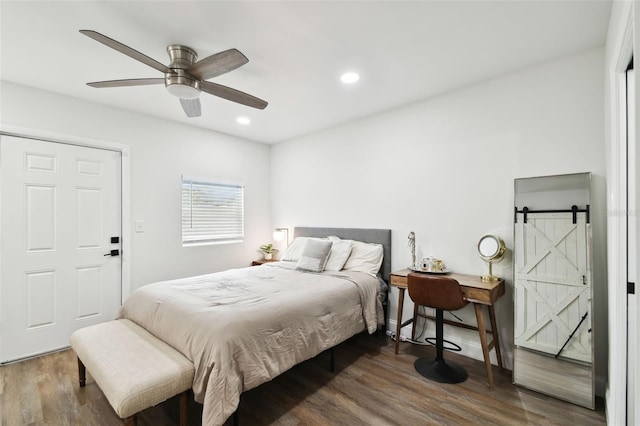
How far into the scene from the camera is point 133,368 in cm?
168

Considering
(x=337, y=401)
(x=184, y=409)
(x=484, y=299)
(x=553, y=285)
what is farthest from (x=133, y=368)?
(x=553, y=285)

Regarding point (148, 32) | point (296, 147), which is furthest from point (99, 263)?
point (296, 147)

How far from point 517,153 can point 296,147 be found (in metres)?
3.01

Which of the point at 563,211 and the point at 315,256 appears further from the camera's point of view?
the point at 315,256

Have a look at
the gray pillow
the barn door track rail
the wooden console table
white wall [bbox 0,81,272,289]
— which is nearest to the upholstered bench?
white wall [bbox 0,81,272,289]

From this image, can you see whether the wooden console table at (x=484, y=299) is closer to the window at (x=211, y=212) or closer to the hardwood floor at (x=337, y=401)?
the hardwood floor at (x=337, y=401)

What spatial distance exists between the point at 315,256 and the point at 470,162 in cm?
193

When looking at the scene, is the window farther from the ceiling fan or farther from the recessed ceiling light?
the recessed ceiling light

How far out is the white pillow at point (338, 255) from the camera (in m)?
3.34

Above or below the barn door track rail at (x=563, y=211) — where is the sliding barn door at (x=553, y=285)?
below

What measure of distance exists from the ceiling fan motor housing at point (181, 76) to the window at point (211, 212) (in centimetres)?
196

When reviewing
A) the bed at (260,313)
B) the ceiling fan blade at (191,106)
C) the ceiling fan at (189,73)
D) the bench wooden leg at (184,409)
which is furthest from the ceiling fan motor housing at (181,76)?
the bench wooden leg at (184,409)

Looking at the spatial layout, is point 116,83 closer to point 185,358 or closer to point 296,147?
point 185,358

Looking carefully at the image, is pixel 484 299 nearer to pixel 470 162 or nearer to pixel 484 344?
pixel 484 344
